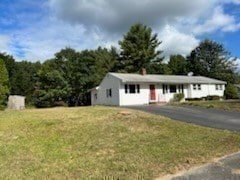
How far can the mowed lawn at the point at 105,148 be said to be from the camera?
26.8 ft

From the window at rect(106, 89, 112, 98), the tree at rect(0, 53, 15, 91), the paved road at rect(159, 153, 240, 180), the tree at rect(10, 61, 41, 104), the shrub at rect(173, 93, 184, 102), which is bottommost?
the paved road at rect(159, 153, 240, 180)

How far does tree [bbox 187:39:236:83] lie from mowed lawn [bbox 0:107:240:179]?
52559 mm

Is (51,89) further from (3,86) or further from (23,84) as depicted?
(23,84)

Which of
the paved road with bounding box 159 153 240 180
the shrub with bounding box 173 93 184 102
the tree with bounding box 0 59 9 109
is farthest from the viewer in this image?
the tree with bounding box 0 59 9 109

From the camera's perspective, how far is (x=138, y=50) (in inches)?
2287

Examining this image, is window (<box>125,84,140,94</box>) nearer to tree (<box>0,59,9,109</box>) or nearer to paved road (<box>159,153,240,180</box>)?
tree (<box>0,59,9,109</box>)

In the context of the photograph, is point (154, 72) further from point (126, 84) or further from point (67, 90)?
point (126, 84)

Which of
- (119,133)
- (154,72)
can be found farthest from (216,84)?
(119,133)

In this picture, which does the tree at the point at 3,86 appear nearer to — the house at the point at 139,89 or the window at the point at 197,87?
the house at the point at 139,89

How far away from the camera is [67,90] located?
46.6 metres

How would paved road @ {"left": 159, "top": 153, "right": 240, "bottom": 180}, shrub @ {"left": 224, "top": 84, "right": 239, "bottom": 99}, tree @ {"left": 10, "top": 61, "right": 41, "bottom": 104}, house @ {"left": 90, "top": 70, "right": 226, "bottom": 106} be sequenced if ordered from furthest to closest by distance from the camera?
tree @ {"left": 10, "top": 61, "right": 41, "bottom": 104}
shrub @ {"left": 224, "top": 84, "right": 239, "bottom": 99}
house @ {"left": 90, "top": 70, "right": 226, "bottom": 106}
paved road @ {"left": 159, "top": 153, "right": 240, "bottom": 180}

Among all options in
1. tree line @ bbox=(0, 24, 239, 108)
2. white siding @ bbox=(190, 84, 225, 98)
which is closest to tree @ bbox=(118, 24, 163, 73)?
tree line @ bbox=(0, 24, 239, 108)

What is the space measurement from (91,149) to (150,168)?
93.2 inches

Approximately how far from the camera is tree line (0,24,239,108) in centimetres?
4697
